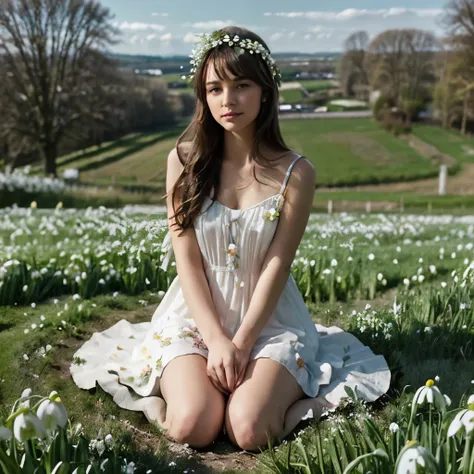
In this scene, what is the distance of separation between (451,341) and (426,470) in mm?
2412

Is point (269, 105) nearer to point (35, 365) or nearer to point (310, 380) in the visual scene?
point (310, 380)

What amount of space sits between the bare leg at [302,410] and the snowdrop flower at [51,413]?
1390mm

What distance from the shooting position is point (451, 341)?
4.38m

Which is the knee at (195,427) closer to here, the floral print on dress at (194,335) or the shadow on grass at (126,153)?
the floral print on dress at (194,335)

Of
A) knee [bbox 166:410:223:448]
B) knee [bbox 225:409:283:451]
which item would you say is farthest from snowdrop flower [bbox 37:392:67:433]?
knee [bbox 225:409:283:451]

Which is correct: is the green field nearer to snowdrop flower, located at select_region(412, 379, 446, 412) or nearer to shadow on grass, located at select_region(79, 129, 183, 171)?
shadow on grass, located at select_region(79, 129, 183, 171)

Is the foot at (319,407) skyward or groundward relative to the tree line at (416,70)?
groundward

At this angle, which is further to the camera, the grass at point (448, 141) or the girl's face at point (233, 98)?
the grass at point (448, 141)

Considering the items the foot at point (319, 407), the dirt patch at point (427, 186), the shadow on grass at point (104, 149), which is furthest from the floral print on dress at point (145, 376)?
the dirt patch at point (427, 186)

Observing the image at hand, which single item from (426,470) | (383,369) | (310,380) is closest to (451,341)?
(383,369)

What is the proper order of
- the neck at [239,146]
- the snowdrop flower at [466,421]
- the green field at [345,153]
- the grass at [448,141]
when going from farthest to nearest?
the grass at [448,141]
the green field at [345,153]
the neck at [239,146]
the snowdrop flower at [466,421]

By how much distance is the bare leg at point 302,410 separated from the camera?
3.42 meters

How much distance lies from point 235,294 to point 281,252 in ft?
1.17

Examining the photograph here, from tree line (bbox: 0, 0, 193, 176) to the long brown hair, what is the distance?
16.3 m
